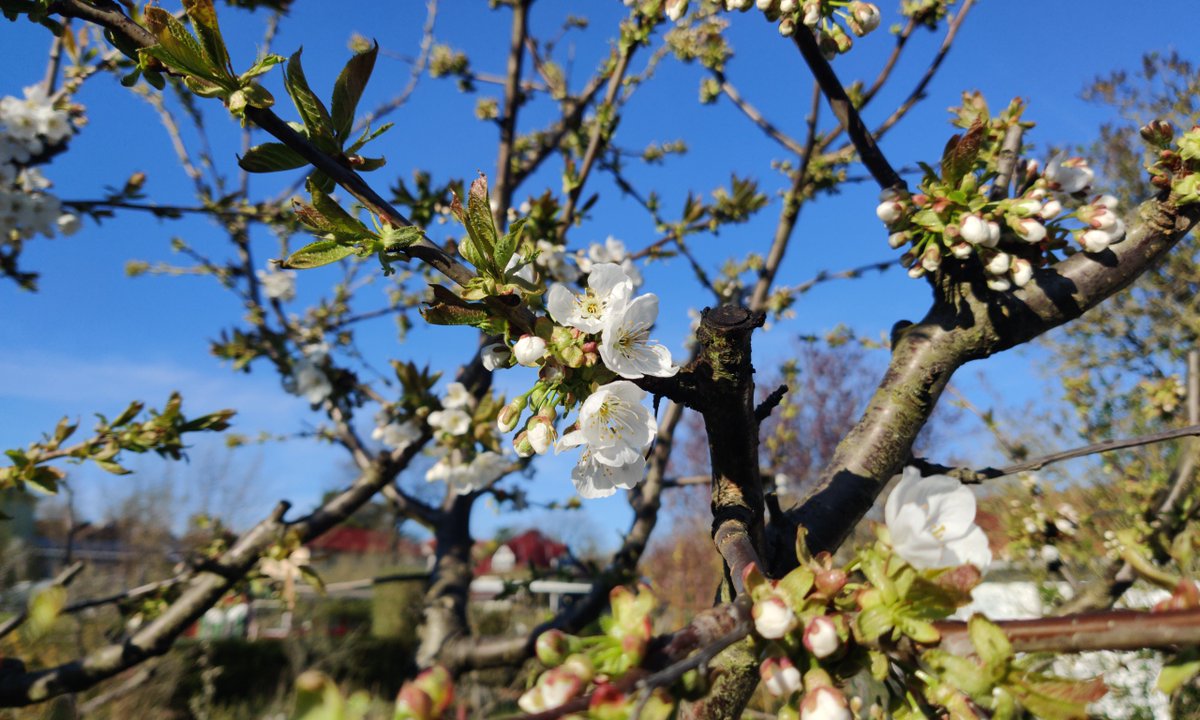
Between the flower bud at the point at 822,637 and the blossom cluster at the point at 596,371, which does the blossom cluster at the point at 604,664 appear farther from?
the blossom cluster at the point at 596,371

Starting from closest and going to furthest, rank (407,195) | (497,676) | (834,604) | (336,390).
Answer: (834,604) → (407,195) → (336,390) → (497,676)

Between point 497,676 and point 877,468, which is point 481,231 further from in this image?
point 497,676

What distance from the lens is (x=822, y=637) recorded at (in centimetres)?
64

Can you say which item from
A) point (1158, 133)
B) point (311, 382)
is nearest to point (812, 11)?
point (1158, 133)

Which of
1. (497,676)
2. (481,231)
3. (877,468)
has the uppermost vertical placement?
(481,231)

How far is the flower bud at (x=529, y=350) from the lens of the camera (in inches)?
35.1

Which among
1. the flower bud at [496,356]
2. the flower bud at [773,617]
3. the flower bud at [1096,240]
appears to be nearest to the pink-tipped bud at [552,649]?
the flower bud at [773,617]

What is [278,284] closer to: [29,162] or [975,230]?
[29,162]

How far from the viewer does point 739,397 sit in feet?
3.11

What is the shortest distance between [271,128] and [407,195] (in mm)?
2118

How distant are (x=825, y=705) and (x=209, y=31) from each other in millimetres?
1085

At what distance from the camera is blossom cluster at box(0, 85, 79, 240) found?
104 inches

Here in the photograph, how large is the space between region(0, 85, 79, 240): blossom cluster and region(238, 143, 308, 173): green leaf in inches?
92.2

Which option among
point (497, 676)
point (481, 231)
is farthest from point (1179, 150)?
point (497, 676)
